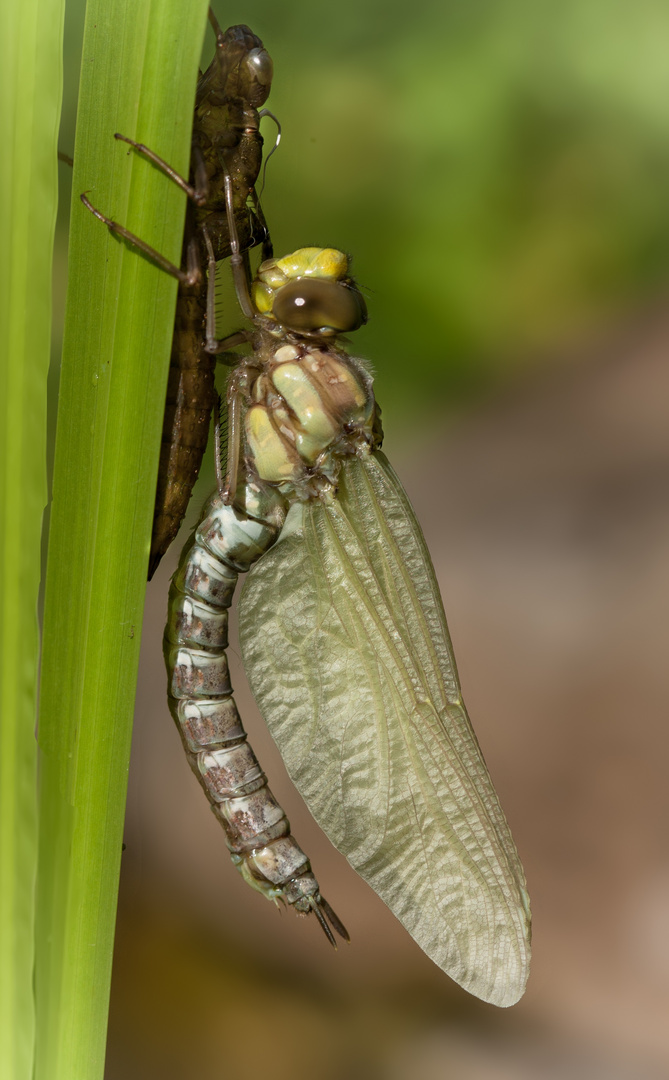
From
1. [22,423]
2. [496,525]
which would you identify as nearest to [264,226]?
[22,423]

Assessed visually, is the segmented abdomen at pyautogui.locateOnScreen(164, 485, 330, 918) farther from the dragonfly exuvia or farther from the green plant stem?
the green plant stem

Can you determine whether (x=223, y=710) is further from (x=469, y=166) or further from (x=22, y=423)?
(x=469, y=166)

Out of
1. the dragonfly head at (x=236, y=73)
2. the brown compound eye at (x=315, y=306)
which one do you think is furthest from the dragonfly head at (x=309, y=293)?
the dragonfly head at (x=236, y=73)

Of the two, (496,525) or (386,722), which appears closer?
(386,722)

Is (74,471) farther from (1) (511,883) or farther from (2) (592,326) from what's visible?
(2) (592,326)

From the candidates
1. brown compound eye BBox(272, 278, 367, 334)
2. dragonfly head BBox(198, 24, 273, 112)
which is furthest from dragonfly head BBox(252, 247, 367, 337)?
dragonfly head BBox(198, 24, 273, 112)

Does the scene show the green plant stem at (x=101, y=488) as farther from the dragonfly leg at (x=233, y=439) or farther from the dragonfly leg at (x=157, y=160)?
the dragonfly leg at (x=233, y=439)
